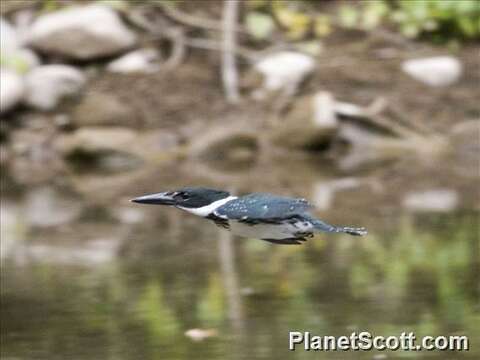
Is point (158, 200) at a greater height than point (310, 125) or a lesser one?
lesser

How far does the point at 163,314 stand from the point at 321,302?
0.75 metres

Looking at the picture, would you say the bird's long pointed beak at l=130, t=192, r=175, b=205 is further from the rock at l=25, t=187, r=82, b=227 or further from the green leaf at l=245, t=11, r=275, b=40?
the green leaf at l=245, t=11, r=275, b=40

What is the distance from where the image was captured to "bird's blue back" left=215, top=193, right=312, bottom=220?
3.82m

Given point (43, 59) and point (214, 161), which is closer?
point (214, 161)

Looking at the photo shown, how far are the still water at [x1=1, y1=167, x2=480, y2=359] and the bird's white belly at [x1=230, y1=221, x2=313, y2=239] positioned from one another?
94cm

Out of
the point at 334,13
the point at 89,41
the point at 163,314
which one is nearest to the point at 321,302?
the point at 163,314

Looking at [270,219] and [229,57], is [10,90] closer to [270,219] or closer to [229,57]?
[229,57]

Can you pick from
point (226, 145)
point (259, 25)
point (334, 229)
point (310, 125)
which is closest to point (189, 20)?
point (259, 25)

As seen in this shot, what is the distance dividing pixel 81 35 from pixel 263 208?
9.55m

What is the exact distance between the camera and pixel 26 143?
12.3 m

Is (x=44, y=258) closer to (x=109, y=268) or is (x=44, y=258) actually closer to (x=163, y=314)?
(x=109, y=268)

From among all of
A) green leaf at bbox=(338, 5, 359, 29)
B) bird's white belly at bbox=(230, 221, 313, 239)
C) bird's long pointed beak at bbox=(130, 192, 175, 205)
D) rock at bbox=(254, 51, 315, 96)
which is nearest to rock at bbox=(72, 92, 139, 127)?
rock at bbox=(254, 51, 315, 96)

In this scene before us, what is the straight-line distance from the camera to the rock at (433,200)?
8.48 m

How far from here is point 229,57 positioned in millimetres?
13047
